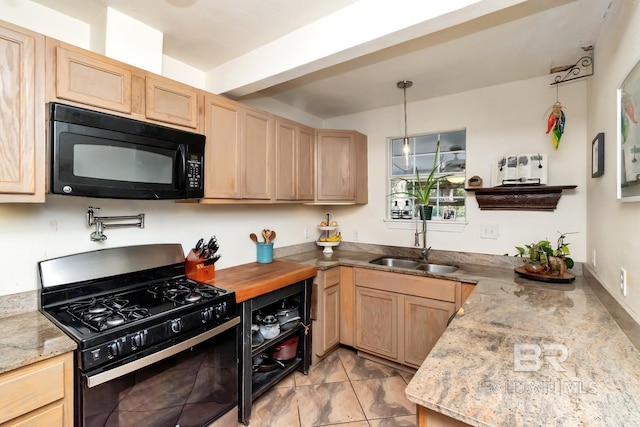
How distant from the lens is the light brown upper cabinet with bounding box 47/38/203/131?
1.35 m

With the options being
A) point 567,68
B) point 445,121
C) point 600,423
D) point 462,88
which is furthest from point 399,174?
point 600,423

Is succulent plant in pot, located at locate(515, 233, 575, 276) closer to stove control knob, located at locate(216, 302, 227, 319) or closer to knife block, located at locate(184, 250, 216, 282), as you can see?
stove control knob, located at locate(216, 302, 227, 319)

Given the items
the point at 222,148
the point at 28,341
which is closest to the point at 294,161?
the point at 222,148

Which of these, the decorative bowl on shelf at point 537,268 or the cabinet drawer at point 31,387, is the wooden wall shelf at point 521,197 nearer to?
the decorative bowl on shelf at point 537,268

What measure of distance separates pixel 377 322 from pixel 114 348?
192cm

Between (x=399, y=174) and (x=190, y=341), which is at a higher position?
(x=399, y=174)

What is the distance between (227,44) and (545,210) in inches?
103

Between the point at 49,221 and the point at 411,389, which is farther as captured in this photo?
the point at 49,221

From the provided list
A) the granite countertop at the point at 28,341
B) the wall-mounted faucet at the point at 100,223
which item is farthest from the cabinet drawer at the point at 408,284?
the granite countertop at the point at 28,341

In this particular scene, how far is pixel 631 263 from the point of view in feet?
3.95

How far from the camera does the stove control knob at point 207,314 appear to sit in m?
1.61

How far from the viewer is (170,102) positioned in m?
1.74

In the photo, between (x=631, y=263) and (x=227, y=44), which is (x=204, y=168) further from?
(x=631, y=263)

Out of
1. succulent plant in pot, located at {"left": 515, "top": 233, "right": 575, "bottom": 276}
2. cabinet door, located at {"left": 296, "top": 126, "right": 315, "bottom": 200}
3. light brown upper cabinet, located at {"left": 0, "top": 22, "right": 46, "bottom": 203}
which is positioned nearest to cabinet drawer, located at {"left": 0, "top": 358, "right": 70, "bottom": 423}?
light brown upper cabinet, located at {"left": 0, "top": 22, "right": 46, "bottom": 203}
